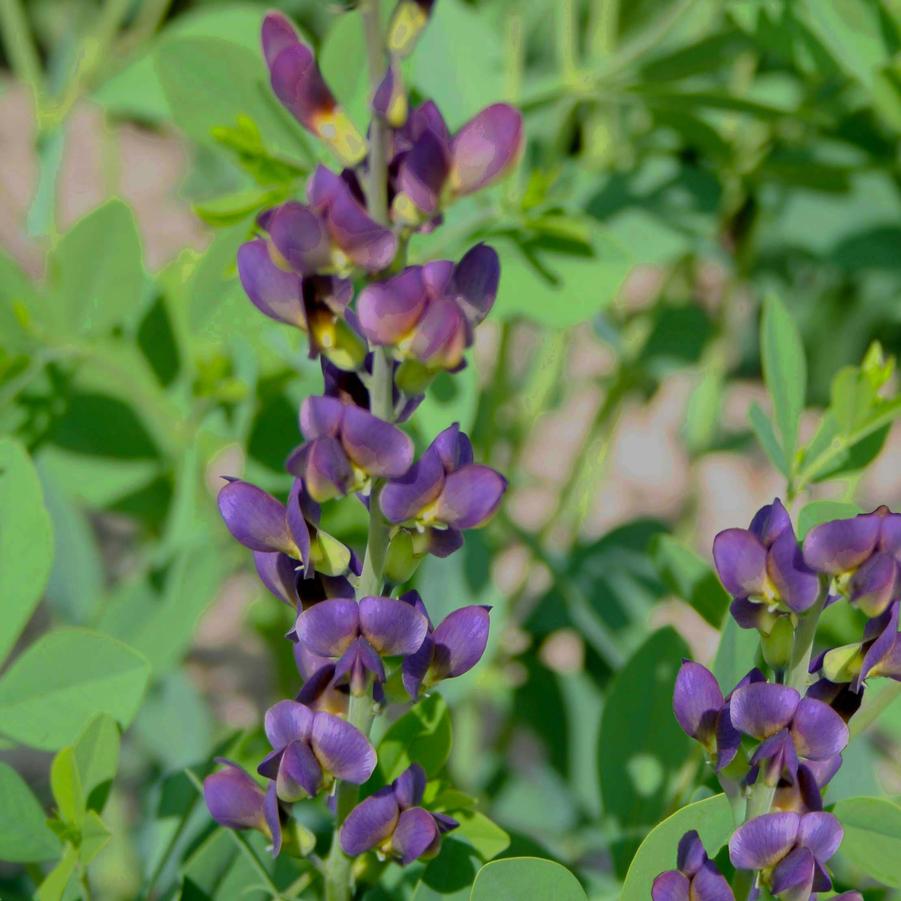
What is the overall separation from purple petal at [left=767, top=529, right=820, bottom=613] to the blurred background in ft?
0.48

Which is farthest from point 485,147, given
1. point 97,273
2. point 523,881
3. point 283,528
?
point 97,273

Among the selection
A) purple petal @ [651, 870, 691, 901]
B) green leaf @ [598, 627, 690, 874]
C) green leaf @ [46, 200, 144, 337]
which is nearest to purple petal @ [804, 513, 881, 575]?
purple petal @ [651, 870, 691, 901]

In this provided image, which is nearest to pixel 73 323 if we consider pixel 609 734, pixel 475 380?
pixel 475 380

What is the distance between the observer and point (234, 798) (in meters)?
0.43

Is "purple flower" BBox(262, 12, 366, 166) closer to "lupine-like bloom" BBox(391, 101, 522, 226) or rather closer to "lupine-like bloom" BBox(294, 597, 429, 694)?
"lupine-like bloom" BBox(391, 101, 522, 226)

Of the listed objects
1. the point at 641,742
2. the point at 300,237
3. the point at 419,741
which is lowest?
the point at 641,742

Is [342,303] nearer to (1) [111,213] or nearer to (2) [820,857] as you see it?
(2) [820,857]

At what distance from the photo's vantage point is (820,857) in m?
0.39

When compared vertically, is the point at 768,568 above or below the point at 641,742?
above

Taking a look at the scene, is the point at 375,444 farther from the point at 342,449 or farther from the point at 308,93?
the point at 308,93

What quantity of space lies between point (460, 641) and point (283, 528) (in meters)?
0.07

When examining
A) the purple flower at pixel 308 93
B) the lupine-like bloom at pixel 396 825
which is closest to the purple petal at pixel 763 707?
the lupine-like bloom at pixel 396 825

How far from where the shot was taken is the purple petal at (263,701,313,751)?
40 cm

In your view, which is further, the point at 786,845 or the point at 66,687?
the point at 66,687
